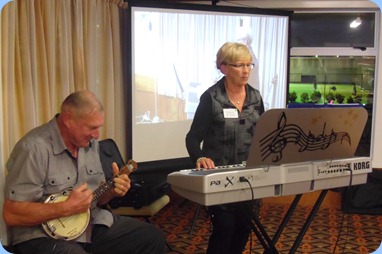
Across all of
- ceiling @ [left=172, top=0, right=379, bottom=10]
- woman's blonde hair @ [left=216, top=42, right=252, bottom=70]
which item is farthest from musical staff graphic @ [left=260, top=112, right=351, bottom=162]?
ceiling @ [left=172, top=0, right=379, bottom=10]

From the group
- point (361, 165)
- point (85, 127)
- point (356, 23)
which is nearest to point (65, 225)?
point (85, 127)

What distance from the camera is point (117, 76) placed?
4016 millimetres

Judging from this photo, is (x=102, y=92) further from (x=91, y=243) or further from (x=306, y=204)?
(x=306, y=204)

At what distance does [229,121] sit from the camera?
7.67 feet

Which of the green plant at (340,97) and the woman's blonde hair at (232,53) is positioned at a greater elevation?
the woman's blonde hair at (232,53)

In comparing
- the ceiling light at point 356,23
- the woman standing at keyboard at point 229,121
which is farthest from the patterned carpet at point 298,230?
the ceiling light at point 356,23

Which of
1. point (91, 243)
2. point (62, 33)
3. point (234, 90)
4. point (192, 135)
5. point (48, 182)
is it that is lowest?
point (91, 243)

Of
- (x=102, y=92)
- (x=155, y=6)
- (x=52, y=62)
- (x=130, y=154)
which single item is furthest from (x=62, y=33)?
(x=130, y=154)

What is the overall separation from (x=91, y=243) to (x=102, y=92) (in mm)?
1897

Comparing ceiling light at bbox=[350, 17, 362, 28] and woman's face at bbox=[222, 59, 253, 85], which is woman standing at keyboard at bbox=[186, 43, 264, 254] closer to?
woman's face at bbox=[222, 59, 253, 85]

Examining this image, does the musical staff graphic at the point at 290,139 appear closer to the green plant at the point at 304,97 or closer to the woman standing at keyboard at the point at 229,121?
the woman standing at keyboard at the point at 229,121

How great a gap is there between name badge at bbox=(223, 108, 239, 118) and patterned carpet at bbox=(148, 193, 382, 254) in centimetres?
147

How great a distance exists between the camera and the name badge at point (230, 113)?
7.66ft

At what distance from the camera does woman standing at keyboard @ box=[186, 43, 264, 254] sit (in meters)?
2.31
